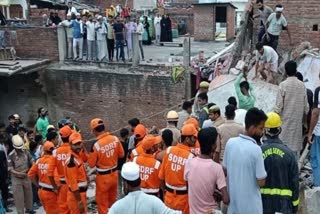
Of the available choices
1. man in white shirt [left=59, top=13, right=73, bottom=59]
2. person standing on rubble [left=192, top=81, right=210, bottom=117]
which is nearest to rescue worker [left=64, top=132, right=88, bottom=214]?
person standing on rubble [left=192, top=81, right=210, bottom=117]

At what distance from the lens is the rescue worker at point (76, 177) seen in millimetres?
7469

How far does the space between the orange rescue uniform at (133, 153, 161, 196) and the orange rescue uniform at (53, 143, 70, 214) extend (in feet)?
4.23

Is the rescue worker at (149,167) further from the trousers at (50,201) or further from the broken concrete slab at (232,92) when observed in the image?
the broken concrete slab at (232,92)

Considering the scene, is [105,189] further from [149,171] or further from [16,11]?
[16,11]

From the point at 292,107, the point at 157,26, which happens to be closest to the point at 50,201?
the point at 292,107

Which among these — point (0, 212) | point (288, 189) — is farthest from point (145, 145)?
point (0, 212)

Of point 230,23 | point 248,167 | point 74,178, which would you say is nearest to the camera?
point 248,167

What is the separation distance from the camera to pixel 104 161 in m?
7.89

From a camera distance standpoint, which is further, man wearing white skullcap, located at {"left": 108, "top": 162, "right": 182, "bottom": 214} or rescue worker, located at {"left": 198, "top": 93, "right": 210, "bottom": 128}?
rescue worker, located at {"left": 198, "top": 93, "right": 210, "bottom": 128}

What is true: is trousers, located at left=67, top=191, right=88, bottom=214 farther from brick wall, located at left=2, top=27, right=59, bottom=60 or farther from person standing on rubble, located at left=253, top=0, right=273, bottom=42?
brick wall, located at left=2, top=27, right=59, bottom=60

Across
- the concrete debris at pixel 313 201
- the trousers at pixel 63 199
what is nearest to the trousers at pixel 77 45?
the trousers at pixel 63 199

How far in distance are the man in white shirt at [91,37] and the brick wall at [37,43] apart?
125 centimetres

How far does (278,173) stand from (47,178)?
4039 millimetres

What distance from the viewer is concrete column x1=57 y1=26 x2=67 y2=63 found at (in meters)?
17.0
